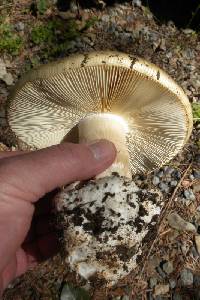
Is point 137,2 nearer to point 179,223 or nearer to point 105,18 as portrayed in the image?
point 105,18

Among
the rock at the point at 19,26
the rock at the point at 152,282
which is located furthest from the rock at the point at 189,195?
the rock at the point at 19,26

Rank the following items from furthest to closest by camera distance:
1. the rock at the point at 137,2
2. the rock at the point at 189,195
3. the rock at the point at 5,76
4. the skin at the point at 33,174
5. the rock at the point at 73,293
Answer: the rock at the point at 137,2 < the rock at the point at 5,76 < the rock at the point at 189,195 < the rock at the point at 73,293 < the skin at the point at 33,174

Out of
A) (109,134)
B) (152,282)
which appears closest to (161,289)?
(152,282)

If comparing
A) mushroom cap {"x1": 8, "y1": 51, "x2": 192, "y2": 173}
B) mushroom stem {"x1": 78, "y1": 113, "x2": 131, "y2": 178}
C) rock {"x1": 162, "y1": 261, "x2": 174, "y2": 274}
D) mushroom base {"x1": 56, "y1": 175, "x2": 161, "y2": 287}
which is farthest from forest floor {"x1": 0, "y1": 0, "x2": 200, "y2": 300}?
mushroom base {"x1": 56, "y1": 175, "x2": 161, "y2": 287}

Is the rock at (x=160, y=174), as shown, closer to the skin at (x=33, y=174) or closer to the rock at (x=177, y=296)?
the rock at (x=177, y=296)

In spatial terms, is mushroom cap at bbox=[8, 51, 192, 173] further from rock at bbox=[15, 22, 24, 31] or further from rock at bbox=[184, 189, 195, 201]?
rock at bbox=[15, 22, 24, 31]

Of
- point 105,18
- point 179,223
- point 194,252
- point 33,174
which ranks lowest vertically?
point 194,252
